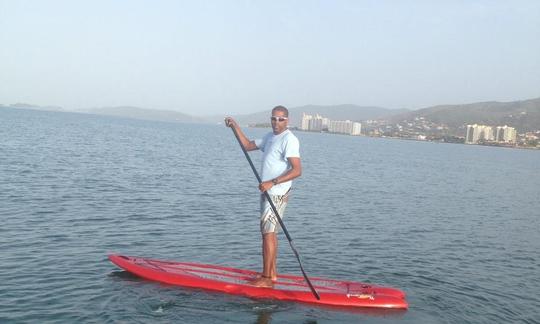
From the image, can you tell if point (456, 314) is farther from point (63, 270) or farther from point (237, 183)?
point (237, 183)

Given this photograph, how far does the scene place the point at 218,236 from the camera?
16031mm

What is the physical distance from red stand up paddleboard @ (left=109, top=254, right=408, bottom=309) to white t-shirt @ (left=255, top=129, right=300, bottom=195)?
84.7 inches

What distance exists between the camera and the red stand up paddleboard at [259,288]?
32.8 ft

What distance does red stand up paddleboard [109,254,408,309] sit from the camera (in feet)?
32.8

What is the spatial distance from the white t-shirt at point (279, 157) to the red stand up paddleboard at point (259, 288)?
7.06ft

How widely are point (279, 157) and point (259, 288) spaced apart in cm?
271

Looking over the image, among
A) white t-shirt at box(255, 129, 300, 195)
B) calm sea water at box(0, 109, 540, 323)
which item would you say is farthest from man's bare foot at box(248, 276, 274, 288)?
white t-shirt at box(255, 129, 300, 195)

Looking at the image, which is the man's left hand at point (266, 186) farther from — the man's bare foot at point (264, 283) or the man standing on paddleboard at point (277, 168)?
the man's bare foot at point (264, 283)

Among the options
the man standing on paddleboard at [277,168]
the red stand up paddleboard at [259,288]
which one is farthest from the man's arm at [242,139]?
the red stand up paddleboard at [259,288]

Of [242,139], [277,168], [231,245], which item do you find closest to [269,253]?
[277,168]

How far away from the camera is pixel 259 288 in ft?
33.2

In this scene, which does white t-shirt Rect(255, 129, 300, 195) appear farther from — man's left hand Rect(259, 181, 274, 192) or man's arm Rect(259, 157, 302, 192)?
man's left hand Rect(259, 181, 274, 192)

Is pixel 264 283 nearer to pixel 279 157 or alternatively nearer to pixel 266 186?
pixel 266 186

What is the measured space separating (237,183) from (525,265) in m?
18.4
